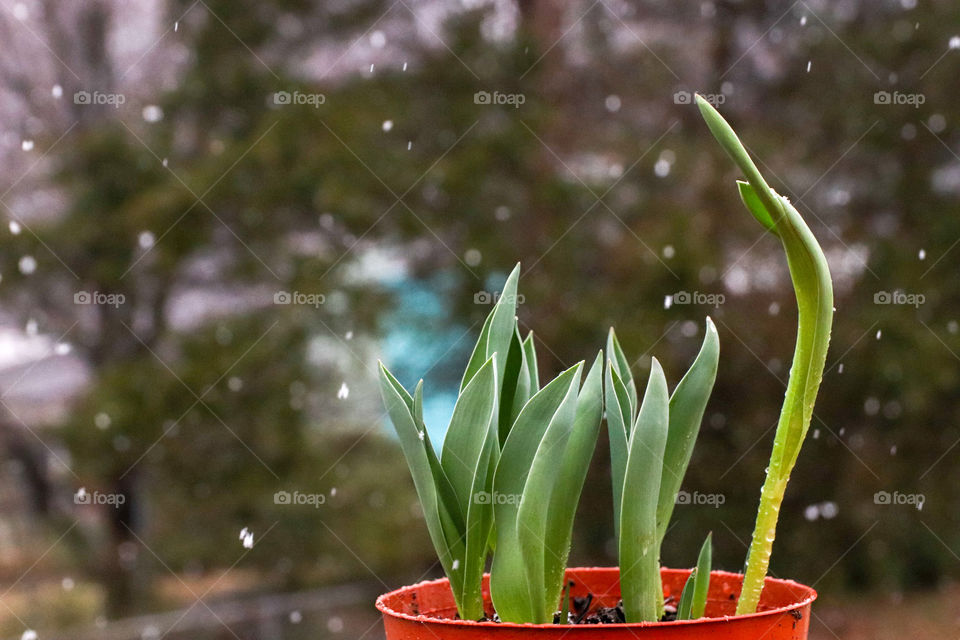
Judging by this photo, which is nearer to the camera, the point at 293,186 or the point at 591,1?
the point at 293,186

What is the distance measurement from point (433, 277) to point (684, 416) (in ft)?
9.50

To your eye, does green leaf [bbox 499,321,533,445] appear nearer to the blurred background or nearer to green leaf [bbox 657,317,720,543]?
green leaf [bbox 657,317,720,543]

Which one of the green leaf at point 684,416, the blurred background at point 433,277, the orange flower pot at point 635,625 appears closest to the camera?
the orange flower pot at point 635,625

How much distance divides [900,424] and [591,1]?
2.01 metres

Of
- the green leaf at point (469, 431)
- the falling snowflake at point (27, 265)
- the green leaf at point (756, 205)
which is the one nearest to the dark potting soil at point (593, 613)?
the green leaf at point (469, 431)

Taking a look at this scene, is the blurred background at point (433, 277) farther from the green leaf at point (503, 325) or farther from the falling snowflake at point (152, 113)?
the green leaf at point (503, 325)

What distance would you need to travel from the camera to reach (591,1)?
3746 millimetres

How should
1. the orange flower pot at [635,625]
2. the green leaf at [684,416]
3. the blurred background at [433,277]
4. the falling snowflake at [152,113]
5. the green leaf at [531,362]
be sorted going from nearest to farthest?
1. the orange flower pot at [635,625]
2. the green leaf at [684,416]
3. the green leaf at [531,362]
4. the blurred background at [433,277]
5. the falling snowflake at [152,113]

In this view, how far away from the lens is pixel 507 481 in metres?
0.63

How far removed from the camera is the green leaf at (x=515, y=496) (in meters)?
0.63

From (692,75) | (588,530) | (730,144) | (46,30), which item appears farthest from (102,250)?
(730,144)

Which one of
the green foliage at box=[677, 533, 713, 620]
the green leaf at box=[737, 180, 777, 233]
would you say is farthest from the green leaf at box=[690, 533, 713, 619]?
the green leaf at box=[737, 180, 777, 233]

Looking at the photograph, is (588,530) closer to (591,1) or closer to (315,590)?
(315,590)

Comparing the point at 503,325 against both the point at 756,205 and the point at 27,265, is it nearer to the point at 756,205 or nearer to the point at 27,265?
the point at 756,205
